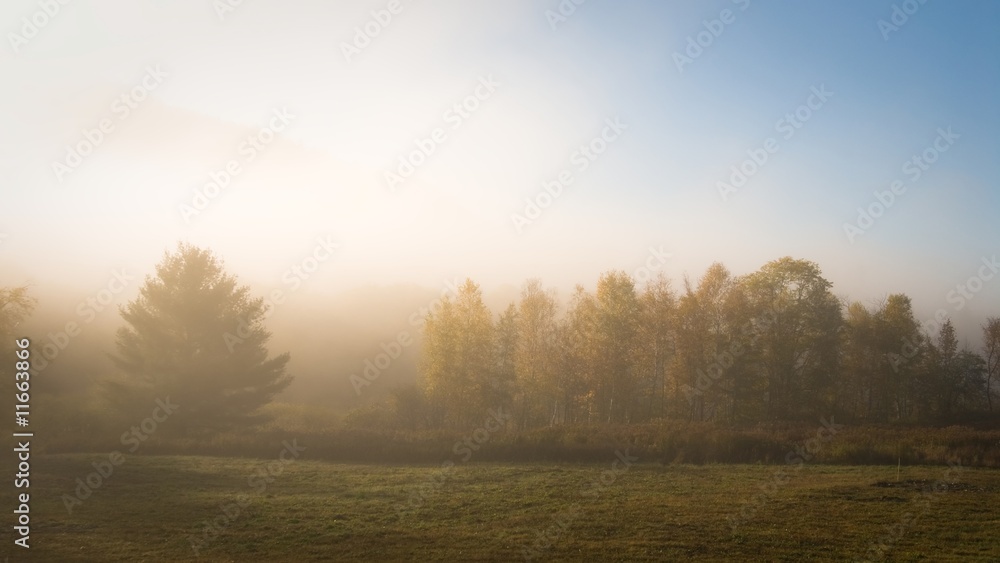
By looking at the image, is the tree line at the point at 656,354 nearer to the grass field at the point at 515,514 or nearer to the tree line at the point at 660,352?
the tree line at the point at 660,352

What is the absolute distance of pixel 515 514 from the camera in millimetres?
20234

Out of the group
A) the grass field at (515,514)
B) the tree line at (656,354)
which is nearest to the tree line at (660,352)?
the tree line at (656,354)

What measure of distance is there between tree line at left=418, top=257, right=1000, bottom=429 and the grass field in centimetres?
2313

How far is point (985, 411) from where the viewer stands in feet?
193

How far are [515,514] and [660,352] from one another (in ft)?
116

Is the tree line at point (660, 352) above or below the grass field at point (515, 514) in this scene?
above

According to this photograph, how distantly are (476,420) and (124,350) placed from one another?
97.4ft

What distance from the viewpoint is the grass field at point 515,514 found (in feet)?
52.5

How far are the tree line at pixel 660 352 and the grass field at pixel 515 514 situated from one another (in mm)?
23126

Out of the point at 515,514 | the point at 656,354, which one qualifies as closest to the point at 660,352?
the point at 656,354

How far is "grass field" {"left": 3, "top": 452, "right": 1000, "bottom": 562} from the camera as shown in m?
16.0

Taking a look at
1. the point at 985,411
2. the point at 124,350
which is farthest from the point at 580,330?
the point at 985,411

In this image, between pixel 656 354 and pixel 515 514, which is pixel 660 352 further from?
pixel 515 514

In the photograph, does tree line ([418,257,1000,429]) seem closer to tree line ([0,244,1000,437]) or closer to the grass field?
tree line ([0,244,1000,437])
